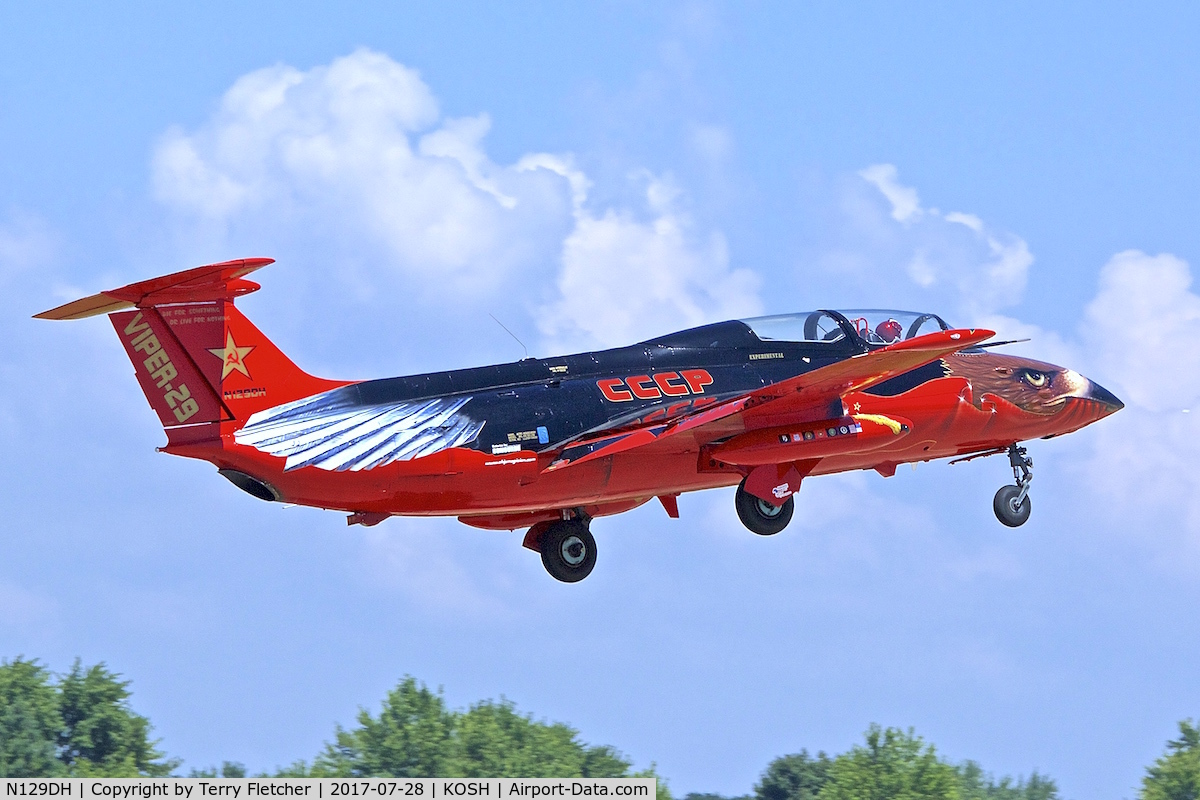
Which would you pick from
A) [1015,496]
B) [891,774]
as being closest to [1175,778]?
[891,774]

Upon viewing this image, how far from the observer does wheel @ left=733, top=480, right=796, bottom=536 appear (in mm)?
24844

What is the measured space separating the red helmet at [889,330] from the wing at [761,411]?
1.90m

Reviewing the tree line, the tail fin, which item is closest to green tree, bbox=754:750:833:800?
the tree line

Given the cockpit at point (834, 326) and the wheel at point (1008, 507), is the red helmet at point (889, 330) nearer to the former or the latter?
the cockpit at point (834, 326)

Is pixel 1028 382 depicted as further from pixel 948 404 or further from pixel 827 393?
pixel 827 393

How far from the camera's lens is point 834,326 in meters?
25.6

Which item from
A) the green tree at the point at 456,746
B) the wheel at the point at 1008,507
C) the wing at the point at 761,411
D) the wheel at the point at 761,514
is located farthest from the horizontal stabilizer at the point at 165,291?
the green tree at the point at 456,746

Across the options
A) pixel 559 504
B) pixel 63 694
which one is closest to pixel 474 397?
pixel 559 504

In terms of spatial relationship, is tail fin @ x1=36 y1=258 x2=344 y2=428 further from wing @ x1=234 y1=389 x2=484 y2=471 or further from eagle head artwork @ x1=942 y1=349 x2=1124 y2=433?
eagle head artwork @ x1=942 y1=349 x2=1124 y2=433

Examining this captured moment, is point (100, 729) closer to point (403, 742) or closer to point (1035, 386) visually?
point (403, 742)

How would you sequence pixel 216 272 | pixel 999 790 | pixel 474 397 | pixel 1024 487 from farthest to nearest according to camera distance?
pixel 999 790, pixel 1024 487, pixel 474 397, pixel 216 272

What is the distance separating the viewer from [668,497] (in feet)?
84.7

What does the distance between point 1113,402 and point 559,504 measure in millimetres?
9004

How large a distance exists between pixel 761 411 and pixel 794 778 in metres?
27.8
